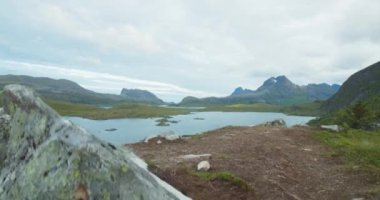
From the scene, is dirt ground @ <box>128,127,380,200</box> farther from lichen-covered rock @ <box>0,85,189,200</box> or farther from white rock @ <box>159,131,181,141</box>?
lichen-covered rock @ <box>0,85,189,200</box>

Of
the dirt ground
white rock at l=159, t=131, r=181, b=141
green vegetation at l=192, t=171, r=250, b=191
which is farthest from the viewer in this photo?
white rock at l=159, t=131, r=181, b=141

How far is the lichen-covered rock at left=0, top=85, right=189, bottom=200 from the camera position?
6770 mm

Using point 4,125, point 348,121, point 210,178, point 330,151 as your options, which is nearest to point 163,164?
point 210,178

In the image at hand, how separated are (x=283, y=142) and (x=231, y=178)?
413 inches

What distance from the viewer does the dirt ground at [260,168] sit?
1309 centimetres

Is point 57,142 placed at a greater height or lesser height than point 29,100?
lesser

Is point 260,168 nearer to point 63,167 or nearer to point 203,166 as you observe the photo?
point 203,166

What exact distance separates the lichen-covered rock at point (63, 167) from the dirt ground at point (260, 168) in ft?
15.8

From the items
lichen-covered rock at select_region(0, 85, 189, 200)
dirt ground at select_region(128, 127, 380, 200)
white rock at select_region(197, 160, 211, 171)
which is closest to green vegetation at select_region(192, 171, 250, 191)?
dirt ground at select_region(128, 127, 380, 200)

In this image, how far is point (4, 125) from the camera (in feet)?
32.6

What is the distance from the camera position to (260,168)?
1648 centimetres

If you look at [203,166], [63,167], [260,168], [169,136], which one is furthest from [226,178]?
[169,136]

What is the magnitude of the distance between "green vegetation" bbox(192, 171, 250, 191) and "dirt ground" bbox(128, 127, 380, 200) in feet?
0.43

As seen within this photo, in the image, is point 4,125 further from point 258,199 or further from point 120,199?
point 258,199
